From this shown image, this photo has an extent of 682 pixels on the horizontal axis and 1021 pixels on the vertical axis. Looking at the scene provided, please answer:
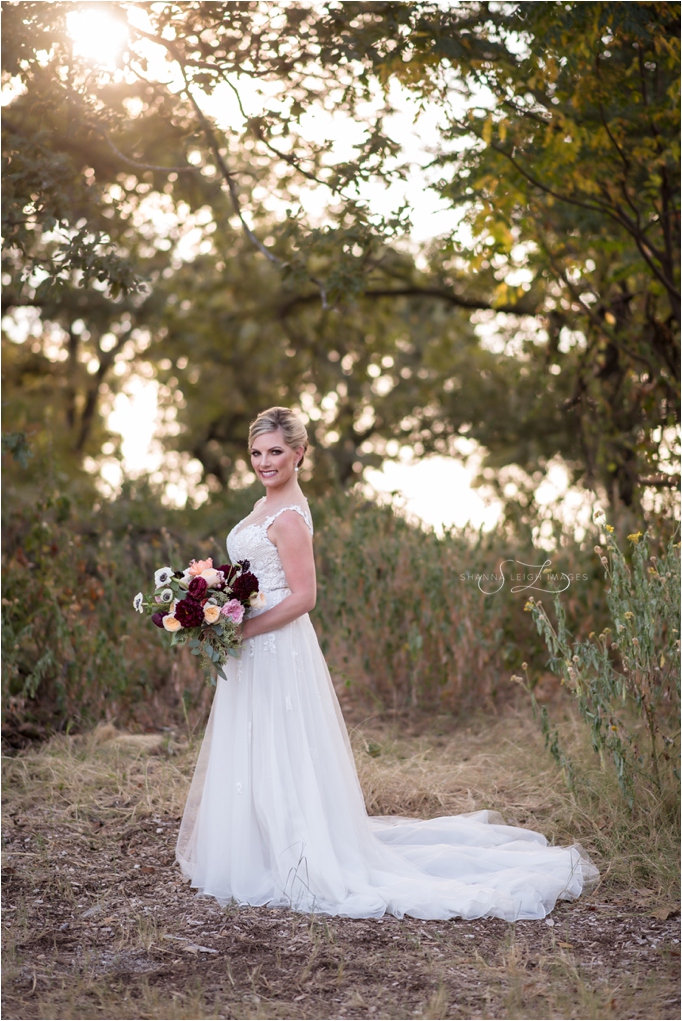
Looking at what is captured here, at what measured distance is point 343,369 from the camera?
1775 centimetres

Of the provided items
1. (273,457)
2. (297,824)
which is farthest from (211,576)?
(297,824)

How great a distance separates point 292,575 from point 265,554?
0.19 metres

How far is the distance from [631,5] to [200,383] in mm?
13320

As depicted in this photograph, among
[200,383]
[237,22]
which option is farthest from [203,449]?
[237,22]

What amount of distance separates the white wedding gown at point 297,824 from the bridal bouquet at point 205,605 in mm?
156

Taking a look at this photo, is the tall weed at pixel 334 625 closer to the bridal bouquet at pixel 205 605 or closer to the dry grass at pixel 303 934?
the dry grass at pixel 303 934

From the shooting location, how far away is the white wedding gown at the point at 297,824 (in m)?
4.25

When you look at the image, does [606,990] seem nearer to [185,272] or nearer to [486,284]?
[486,284]

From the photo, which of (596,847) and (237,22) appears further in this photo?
(237,22)

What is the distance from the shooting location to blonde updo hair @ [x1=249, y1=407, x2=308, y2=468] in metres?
4.55

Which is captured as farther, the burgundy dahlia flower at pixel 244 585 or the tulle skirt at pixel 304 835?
the burgundy dahlia flower at pixel 244 585

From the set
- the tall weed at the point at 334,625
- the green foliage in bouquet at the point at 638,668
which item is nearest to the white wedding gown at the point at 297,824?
the green foliage in bouquet at the point at 638,668

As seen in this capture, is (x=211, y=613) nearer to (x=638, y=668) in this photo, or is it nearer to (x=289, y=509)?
(x=289, y=509)

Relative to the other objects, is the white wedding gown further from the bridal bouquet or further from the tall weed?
the tall weed
